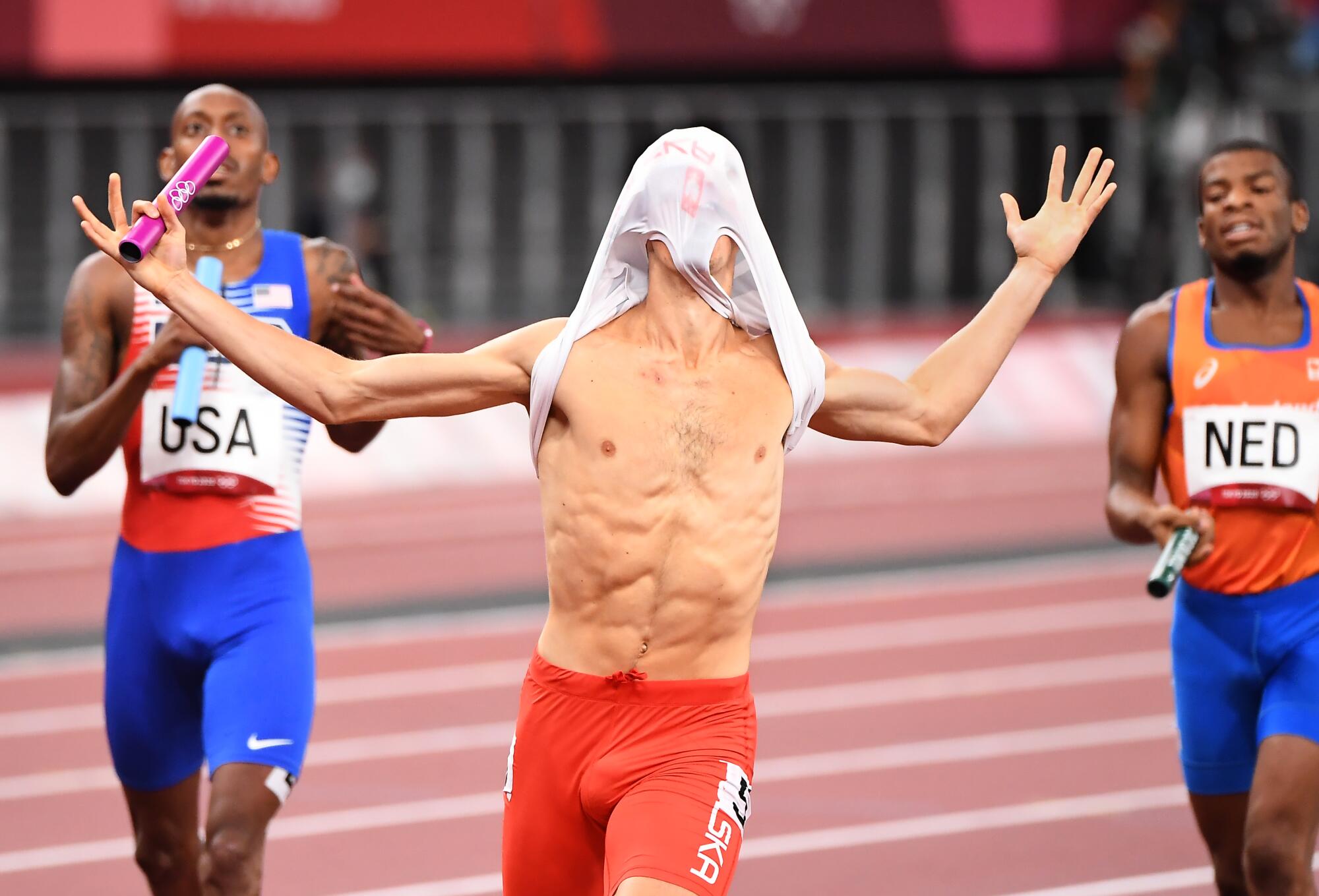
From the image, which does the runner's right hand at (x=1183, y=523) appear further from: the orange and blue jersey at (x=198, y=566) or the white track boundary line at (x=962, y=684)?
the white track boundary line at (x=962, y=684)

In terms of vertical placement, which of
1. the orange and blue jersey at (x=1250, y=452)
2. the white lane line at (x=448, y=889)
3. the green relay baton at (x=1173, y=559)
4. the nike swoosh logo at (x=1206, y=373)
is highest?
the nike swoosh logo at (x=1206, y=373)

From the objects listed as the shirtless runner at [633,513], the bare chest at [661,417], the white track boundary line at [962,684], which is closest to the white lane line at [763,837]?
the white track boundary line at [962,684]

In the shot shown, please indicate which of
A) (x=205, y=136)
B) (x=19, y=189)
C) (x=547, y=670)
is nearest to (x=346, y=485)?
(x=19, y=189)

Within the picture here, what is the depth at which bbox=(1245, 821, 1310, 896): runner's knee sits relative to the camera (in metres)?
5.17

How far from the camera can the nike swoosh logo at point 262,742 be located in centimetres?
526

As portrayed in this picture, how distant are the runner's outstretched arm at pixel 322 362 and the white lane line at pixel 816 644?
546 cm

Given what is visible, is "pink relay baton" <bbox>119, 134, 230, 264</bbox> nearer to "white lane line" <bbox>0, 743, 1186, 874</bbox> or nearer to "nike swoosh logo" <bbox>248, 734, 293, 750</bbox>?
"nike swoosh logo" <bbox>248, 734, 293, 750</bbox>

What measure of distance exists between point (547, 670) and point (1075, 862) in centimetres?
347

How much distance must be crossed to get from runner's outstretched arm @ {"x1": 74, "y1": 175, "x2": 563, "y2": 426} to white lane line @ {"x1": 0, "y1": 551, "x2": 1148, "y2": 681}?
6.39 meters

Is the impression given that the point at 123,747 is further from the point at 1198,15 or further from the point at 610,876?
the point at 1198,15

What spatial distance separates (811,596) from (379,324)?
679 cm

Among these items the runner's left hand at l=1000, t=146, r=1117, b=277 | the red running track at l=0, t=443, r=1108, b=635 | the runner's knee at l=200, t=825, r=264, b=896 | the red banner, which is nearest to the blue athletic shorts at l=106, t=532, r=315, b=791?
the runner's knee at l=200, t=825, r=264, b=896

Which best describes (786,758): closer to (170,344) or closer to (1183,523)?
(1183,523)

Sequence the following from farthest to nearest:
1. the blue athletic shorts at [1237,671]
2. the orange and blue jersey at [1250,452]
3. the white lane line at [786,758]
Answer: the white lane line at [786,758], the orange and blue jersey at [1250,452], the blue athletic shorts at [1237,671]
